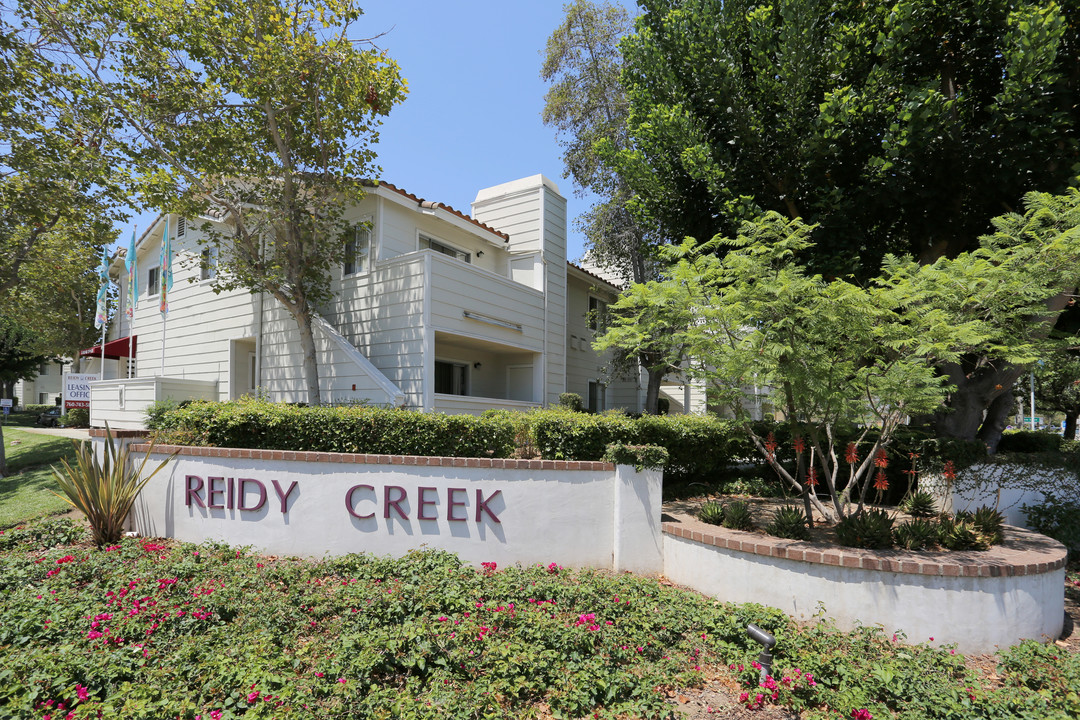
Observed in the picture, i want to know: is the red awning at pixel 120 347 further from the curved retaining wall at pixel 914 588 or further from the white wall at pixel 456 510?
the curved retaining wall at pixel 914 588

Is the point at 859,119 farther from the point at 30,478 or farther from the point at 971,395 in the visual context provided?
the point at 30,478

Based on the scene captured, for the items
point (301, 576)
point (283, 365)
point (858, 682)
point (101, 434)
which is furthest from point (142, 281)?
point (858, 682)

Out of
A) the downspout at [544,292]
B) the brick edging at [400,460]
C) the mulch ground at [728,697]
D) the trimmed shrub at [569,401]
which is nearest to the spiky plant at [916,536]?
the mulch ground at [728,697]

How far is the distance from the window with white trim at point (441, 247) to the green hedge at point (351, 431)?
24.9 feet

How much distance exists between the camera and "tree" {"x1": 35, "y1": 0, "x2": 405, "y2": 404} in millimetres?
11141

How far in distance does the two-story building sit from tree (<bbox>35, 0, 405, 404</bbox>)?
3.43 feet

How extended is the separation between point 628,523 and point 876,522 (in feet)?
8.85

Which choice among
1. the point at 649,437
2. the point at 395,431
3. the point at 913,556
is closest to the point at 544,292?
the point at 649,437

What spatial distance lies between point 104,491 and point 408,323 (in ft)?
21.2

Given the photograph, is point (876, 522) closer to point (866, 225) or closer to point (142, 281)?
point (866, 225)

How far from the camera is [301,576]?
601 centimetres

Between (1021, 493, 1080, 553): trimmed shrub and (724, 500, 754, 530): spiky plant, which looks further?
(1021, 493, 1080, 553): trimmed shrub

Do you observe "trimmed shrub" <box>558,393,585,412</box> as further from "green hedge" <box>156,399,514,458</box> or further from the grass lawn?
the grass lawn

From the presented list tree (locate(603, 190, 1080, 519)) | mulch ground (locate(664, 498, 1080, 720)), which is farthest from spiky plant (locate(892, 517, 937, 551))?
mulch ground (locate(664, 498, 1080, 720))
